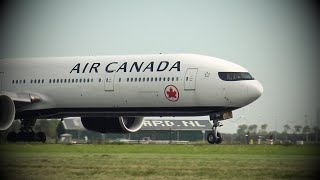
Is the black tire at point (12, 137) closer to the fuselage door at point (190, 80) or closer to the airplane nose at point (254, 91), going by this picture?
the fuselage door at point (190, 80)

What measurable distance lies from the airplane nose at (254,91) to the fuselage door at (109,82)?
24.2ft

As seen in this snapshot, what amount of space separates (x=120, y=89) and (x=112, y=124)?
3.85 metres

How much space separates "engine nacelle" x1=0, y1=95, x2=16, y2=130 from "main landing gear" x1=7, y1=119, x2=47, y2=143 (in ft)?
8.40

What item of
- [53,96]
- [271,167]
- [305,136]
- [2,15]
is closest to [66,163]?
[271,167]

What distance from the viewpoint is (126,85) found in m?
42.2

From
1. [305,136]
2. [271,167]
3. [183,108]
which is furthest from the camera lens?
[305,136]

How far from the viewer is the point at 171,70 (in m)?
41.0

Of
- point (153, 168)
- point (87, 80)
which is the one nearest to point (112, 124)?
point (87, 80)

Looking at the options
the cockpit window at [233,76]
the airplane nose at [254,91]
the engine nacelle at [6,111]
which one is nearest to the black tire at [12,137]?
the engine nacelle at [6,111]

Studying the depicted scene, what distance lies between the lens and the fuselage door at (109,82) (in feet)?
140

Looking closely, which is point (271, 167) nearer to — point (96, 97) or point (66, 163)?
point (66, 163)

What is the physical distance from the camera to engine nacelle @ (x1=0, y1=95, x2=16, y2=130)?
4212 cm

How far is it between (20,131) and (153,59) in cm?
905

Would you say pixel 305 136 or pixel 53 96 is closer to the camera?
pixel 53 96
